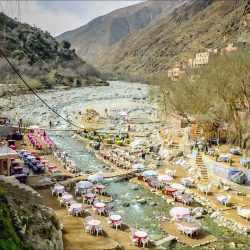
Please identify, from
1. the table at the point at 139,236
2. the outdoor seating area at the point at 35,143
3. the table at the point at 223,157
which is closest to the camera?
the table at the point at 139,236

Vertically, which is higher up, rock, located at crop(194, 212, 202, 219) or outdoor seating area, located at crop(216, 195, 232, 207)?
outdoor seating area, located at crop(216, 195, 232, 207)

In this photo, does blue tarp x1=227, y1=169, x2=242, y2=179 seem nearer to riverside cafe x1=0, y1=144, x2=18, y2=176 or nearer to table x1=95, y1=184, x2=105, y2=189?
table x1=95, y1=184, x2=105, y2=189

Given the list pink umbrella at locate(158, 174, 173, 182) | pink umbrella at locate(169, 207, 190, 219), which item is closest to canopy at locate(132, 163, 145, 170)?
pink umbrella at locate(158, 174, 173, 182)

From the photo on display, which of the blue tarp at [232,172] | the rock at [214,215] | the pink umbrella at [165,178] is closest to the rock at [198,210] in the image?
the rock at [214,215]

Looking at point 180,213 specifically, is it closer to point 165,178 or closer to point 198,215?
point 198,215

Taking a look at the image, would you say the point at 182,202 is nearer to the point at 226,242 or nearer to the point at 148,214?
the point at 148,214

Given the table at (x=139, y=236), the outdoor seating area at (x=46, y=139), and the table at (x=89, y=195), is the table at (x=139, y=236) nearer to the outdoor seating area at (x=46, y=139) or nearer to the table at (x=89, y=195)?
the table at (x=89, y=195)
